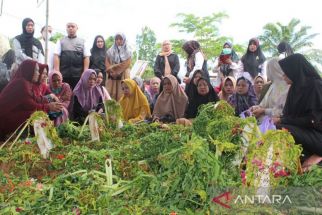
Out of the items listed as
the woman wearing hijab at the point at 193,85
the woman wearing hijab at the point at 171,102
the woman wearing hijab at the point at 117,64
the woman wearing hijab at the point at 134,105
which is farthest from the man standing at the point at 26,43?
the woman wearing hijab at the point at 193,85

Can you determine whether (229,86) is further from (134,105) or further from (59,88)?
(59,88)

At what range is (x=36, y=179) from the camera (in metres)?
2.73

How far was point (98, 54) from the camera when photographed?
22.4 feet

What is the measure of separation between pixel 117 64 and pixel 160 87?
92 centimetres

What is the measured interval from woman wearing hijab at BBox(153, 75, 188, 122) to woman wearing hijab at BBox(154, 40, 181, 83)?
132cm

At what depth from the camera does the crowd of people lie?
366 cm

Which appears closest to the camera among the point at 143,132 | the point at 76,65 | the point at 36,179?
the point at 36,179

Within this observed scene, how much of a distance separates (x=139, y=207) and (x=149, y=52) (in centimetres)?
3246

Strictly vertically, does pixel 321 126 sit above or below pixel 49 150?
above

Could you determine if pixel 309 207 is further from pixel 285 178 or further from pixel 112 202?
pixel 112 202

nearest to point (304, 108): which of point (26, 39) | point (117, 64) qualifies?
point (117, 64)

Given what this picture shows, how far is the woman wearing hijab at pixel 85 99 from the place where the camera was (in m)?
5.74

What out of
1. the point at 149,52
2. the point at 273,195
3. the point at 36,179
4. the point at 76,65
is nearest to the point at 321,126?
the point at 273,195

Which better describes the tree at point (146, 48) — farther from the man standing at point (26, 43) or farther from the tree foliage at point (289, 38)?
the man standing at point (26, 43)
